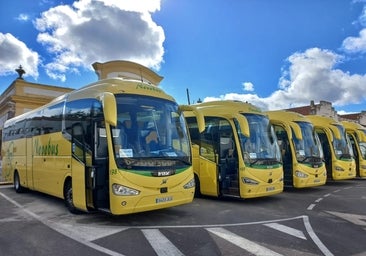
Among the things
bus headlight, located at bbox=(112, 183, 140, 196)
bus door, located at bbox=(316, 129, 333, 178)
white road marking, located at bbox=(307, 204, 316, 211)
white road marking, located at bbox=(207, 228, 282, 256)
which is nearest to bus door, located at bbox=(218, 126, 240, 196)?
white road marking, located at bbox=(307, 204, 316, 211)

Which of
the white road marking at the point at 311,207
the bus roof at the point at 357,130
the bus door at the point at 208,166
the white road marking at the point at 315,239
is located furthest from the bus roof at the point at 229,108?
the bus roof at the point at 357,130

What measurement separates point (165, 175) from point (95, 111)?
2.21 meters

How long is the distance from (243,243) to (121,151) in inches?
124

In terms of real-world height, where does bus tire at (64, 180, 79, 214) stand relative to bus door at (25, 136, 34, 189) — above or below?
below

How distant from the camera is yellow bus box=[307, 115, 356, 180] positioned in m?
16.5

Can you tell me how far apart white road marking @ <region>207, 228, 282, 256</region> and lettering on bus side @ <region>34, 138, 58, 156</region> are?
5.40 meters

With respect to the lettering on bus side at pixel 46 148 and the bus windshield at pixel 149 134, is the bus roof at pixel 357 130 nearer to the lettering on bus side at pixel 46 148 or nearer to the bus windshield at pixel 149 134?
the bus windshield at pixel 149 134

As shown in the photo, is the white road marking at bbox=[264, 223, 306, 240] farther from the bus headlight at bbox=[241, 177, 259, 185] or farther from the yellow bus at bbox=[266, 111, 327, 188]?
the yellow bus at bbox=[266, 111, 327, 188]

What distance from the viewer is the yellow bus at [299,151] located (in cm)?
1327

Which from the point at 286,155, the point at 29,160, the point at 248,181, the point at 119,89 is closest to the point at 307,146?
the point at 286,155

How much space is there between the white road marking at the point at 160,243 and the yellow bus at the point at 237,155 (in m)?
4.13

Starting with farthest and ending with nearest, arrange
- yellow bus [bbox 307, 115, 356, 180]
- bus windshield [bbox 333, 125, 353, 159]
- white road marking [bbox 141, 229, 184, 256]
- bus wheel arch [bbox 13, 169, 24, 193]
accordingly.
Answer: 1. bus windshield [bbox 333, 125, 353, 159]
2. yellow bus [bbox 307, 115, 356, 180]
3. bus wheel arch [bbox 13, 169, 24, 193]
4. white road marking [bbox 141, 229, 184, 256]

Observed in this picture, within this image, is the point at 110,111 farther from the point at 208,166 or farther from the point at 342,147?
the point at 342,147

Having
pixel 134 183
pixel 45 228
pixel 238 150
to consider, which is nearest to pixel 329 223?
pixel 238 150
